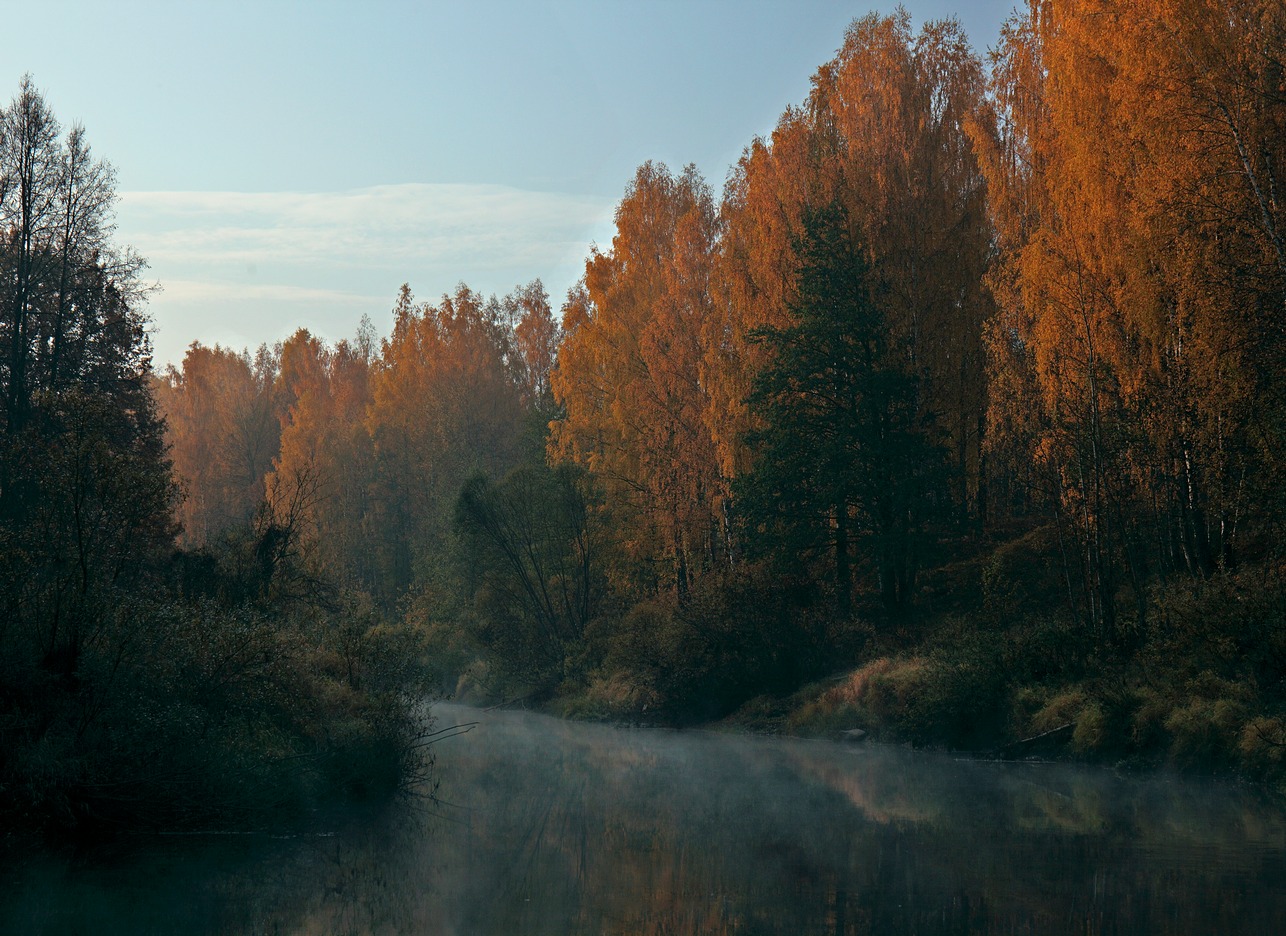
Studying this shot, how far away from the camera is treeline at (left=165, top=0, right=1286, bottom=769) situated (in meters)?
17.5

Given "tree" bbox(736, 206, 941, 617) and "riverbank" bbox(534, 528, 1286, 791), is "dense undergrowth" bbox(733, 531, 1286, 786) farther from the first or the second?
"tree" bbox(736, 206, 941, 617)

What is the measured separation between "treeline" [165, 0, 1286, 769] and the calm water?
11.5ft

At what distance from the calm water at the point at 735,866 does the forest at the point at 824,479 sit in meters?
1.34

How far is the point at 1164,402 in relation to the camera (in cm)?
1858

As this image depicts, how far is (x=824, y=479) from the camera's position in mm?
26844

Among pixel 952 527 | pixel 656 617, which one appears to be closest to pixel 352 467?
pixel 656 617

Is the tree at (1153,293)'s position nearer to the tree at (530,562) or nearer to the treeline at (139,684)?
the treeline at (139,684)

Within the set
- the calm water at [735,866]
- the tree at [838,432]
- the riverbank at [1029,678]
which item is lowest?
the calm water at [735,866]

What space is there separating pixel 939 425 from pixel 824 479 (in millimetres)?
3984

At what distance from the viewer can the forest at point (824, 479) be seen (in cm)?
1402

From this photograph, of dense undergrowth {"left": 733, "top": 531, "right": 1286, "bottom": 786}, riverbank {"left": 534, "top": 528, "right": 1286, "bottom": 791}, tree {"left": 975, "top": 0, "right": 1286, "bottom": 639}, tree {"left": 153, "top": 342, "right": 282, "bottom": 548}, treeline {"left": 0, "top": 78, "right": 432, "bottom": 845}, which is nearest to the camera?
treeline {"left": 0, "top": 78, "right": 432, "bottom": 845}

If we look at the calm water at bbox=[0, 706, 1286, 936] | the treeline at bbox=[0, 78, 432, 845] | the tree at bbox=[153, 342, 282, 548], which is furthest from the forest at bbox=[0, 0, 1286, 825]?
the tree at bbox=[153, 342, 282, 548]

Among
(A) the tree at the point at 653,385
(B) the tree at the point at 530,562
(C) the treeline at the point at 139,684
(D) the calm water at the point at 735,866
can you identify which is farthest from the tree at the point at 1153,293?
(B) the tree at the point at 530,562

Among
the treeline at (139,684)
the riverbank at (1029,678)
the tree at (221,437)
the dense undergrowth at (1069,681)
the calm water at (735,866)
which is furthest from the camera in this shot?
the tree at (221,437)
